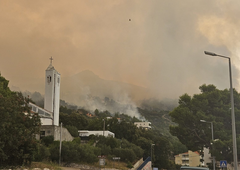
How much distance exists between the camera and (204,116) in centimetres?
4838

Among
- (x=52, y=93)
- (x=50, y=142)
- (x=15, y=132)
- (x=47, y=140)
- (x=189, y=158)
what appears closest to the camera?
(x=15, y=132)

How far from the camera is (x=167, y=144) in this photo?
259ft

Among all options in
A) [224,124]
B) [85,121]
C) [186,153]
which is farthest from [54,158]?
[186,153]

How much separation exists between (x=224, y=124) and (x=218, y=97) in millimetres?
4342

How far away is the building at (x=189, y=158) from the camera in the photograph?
110 m

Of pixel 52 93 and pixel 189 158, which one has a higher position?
pixel 52 93

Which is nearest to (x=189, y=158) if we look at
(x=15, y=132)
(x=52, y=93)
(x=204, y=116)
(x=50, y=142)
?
(x=52, y=93)

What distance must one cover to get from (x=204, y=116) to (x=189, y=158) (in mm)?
67169

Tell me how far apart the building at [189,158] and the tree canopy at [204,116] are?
61.2 meters

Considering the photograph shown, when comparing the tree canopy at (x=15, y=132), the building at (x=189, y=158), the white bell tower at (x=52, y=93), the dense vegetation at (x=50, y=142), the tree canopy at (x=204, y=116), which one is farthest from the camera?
the building at (x=189, y=158)

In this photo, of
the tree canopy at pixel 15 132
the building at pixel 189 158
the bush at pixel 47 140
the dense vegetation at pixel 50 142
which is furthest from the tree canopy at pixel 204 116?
the building at pixel 189 158

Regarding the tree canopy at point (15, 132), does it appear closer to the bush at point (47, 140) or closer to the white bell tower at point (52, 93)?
the bush at point (47, 140)

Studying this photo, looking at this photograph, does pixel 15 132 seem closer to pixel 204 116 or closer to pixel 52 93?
pixel 204 116

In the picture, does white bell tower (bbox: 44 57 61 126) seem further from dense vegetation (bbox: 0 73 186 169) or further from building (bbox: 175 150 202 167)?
building (bbox: 175 150 202 167)
